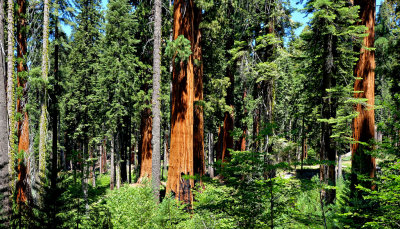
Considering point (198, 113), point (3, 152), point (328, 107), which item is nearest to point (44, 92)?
point (3, 152)

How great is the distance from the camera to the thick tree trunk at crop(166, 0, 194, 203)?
888 centimetres

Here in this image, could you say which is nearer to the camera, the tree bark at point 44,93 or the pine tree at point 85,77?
the tree bark at point 44,93

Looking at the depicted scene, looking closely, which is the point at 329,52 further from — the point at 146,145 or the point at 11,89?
the point at 146,145

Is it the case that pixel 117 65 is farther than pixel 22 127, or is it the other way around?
pixel 117 65

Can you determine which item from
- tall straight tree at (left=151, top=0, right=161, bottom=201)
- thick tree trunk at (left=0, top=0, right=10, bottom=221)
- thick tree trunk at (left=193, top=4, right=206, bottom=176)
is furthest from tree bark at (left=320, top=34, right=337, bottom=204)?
thick tree trunk at (left=0, top=0, right=10, bottom=221)

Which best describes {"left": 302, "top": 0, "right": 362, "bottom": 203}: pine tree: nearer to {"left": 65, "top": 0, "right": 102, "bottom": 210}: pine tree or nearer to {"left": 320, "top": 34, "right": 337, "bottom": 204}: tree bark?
{"left": 320, "top": 34, "right": 337, "bottom": 204}: tree bark

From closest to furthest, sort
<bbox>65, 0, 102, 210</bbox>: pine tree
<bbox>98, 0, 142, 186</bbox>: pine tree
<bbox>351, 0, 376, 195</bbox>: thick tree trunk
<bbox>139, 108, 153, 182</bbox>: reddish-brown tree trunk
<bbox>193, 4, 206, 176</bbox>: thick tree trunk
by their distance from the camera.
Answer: <bbox>351, 0, 376, 195</bbox>: thick tree trunk
<bbox>193, 4, 206, 176</bbox>: thick tree trunk
<bbox>139, 108, 153, 182</bbox>: reddish-brown tree trunk
<bbox>98, 0, 142, 186</bbox>: pine tree
<bbox>65, 0, 102, 210</bbox>: pine tree

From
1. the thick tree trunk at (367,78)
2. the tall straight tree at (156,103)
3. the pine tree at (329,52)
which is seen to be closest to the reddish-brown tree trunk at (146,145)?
the tall straight tree at (156,103)

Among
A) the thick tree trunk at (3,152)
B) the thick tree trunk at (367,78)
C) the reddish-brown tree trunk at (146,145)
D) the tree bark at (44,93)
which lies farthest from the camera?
the reddish-brown tree trunk at (146,145)

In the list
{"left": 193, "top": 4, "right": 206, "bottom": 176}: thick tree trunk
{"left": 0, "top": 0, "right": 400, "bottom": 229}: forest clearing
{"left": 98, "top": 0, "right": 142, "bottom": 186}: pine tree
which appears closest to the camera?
{"left": 0, "top": 0, "right": 400, "bottom": 229}: forest clearing

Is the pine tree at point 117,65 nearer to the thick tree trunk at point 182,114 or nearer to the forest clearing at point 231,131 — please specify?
the forest clearing at point 231,131

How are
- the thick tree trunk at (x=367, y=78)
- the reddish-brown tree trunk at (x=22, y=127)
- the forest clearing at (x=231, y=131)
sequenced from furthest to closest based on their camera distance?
the reddish-brown tree trunk at (x=22, y=127) < the thick tree trunk at (x=367, y=78) < the forest clearing at (x=231, y=131)

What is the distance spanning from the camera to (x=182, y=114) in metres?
9.16

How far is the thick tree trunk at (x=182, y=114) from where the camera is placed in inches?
350
